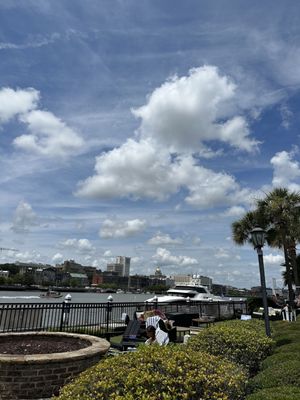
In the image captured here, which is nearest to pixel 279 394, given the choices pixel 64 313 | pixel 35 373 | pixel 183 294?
pixel 35 373

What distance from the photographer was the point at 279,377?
4758 mm

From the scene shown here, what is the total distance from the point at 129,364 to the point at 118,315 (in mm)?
13346

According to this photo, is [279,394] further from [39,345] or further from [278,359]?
[39,345]

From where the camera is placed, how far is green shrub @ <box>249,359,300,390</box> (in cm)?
464

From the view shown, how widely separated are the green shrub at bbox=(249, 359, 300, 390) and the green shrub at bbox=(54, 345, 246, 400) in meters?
0.98

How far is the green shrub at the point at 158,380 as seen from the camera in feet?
10.7

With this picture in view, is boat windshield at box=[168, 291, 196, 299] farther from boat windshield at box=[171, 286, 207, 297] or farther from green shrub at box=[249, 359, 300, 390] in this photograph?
green shrub at box=[249, 359, 300, 390]

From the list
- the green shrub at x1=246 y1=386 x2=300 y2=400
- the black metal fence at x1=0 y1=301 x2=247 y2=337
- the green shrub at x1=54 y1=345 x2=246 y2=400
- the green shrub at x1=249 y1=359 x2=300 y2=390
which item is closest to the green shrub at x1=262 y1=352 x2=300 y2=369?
the green shrub at x1=249 y1=359 x2=300 y2=390

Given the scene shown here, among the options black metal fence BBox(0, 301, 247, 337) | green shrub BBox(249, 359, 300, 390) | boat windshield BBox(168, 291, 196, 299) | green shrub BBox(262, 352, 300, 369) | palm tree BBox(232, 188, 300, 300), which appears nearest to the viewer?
green shrub BBox(249, 359, 300, 390)

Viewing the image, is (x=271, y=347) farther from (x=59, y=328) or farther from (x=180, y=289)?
(x=180, y=289)

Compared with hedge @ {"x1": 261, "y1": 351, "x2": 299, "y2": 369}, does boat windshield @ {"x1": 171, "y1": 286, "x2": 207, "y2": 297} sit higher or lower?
higher

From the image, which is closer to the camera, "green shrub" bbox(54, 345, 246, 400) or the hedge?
"green shrub" bbox(54, 345, 246, 400)

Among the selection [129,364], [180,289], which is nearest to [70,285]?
[180,289]

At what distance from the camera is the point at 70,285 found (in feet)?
428
